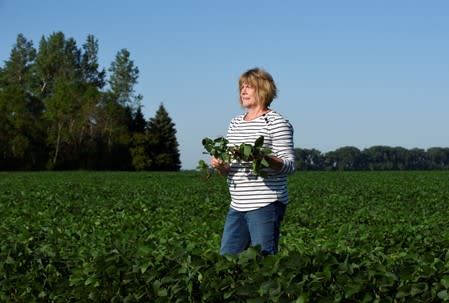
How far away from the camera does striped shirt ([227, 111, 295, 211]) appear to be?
4.29 metres

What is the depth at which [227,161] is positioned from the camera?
423cm

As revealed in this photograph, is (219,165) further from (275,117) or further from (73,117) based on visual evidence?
(73,117)

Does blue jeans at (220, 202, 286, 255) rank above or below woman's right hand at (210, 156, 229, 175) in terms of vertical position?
below

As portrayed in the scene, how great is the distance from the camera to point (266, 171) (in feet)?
13.9

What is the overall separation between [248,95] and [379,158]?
107541 millimetres

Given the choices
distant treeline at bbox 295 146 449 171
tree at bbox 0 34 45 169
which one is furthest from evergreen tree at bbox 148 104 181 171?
distant treeline at bbox 295 146 449 171

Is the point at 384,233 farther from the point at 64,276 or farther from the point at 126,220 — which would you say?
the point at 64,276

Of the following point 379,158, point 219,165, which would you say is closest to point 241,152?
point 219,165

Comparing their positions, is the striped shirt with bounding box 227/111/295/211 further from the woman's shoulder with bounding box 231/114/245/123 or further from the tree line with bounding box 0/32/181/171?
the tree line with bounding box 0/32/181/171

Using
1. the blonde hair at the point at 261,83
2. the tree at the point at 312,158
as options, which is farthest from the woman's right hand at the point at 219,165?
the tree at the point at 312,158

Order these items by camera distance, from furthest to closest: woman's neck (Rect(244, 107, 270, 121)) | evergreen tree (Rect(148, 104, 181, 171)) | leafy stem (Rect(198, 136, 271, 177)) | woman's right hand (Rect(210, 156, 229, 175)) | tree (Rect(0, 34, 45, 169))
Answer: evergreen tree (Rect(148, 104, 181, 171))
tree (Rect(0, 34, 45, 169))
woman's neck (Rect(244, 107, 270, 121))
woman's right hand (Rect(210, 156, 229, 175))
leafy stem (Rect(198, 136, 271, 177))

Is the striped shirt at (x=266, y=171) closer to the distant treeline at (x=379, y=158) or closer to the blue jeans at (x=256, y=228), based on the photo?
the blue jeans at (x=256, y=228)

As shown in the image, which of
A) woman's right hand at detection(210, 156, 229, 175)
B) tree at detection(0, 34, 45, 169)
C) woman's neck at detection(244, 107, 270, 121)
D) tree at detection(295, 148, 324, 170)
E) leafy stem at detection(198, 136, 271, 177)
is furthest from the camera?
tree at detection(295, 148, 324, 170)

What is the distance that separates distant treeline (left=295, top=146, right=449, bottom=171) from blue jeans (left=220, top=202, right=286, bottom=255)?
89.4 meters
